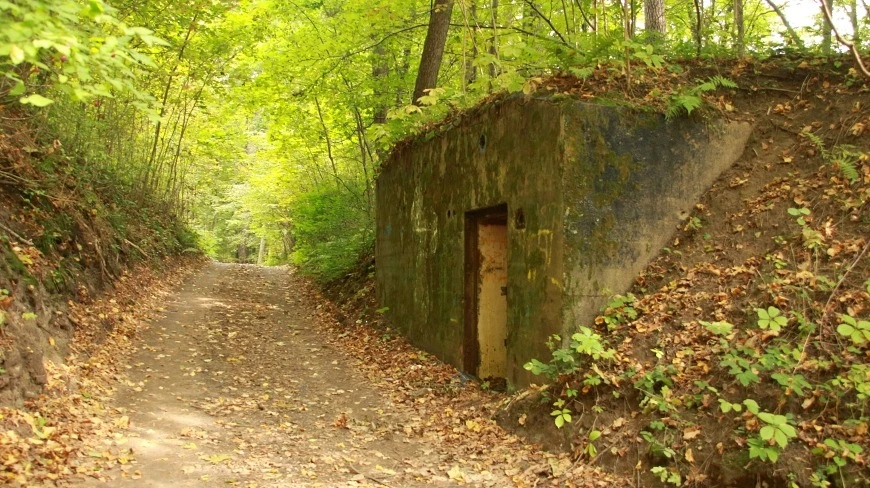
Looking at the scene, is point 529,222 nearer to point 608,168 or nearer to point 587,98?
point 608,168

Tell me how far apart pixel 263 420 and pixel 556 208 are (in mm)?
3675

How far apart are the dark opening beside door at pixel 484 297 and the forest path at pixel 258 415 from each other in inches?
49.2

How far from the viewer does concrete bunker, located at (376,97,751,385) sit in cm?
589

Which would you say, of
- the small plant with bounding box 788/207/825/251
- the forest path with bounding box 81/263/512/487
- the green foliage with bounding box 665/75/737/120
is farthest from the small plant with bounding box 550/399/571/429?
the green foliage with bounding box 665/75/737/120

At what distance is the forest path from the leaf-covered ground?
0.06 feet

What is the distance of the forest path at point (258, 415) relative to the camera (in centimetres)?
498

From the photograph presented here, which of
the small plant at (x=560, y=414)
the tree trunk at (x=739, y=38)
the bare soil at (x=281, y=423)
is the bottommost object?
the bare soil at (x=281, y=423)

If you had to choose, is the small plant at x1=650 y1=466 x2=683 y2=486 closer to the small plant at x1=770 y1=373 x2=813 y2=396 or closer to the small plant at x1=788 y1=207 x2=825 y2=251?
the small plant at x1=770 y1=373 x2=813 y2=396

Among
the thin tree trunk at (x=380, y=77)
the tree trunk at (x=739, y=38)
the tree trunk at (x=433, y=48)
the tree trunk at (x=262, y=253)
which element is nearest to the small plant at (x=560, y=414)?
the tree trunk at (x=739, y=38)

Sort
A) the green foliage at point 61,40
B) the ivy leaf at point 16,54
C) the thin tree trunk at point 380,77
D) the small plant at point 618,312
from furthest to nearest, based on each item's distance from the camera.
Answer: the thin tree trunk at point 380,77, the small plant at point 618,312, the green foliage at point 61,40, the ivy leaf at point 16,54

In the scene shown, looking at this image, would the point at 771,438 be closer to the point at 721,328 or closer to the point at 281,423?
the point at 721,328

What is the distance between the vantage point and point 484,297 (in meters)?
7.71

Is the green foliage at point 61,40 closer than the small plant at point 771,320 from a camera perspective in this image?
Yes

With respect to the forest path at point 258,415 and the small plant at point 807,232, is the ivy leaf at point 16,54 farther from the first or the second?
the small plant at point 807,232
